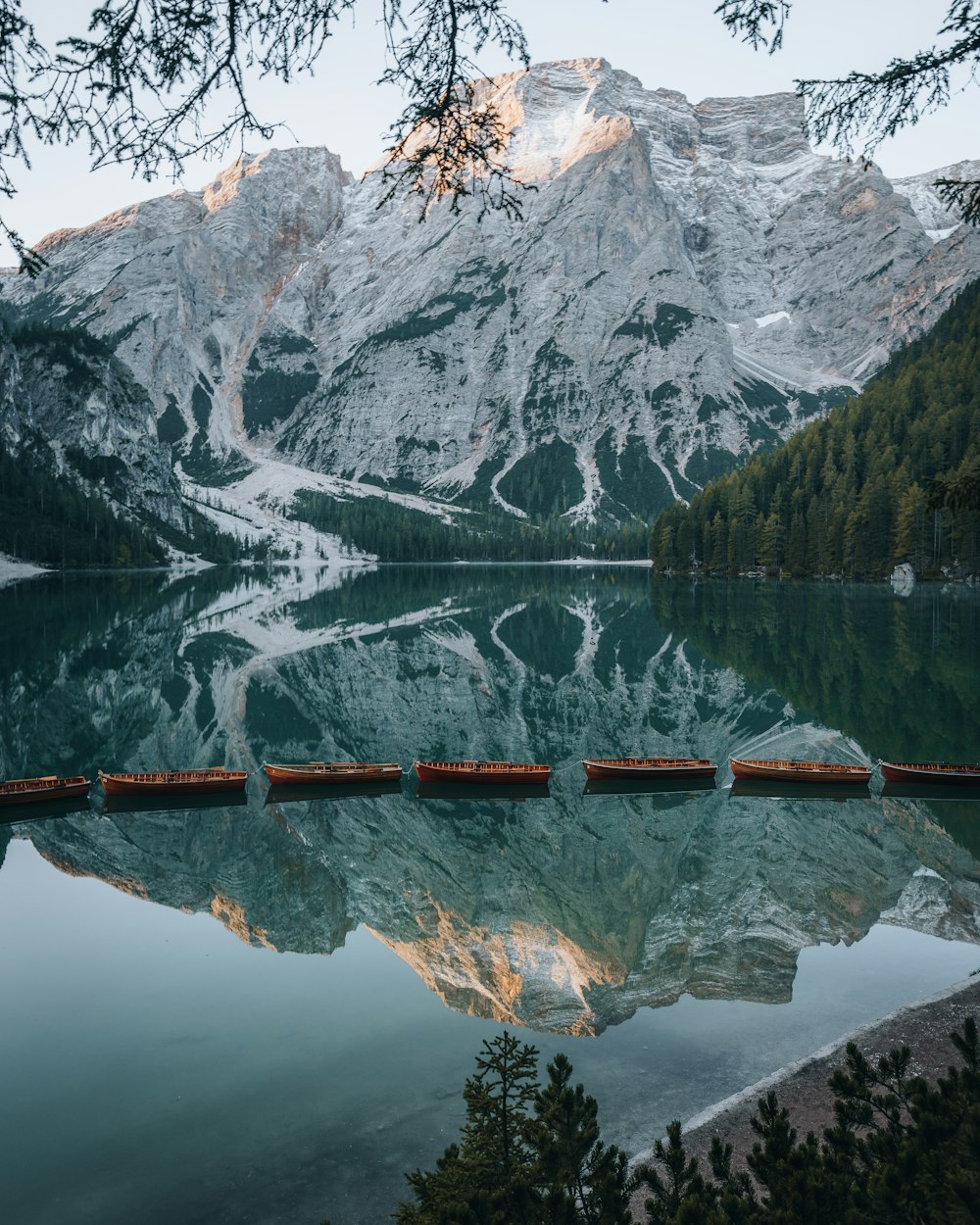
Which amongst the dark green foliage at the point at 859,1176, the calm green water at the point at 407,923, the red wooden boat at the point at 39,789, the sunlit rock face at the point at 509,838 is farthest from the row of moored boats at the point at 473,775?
the dark green foliage at the point at 859,1176

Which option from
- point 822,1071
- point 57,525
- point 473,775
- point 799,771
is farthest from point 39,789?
point 57,525

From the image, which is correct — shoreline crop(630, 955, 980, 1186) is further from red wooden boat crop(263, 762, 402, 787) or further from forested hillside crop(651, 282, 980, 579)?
forested hillside crop(651, 282, 980, 579)

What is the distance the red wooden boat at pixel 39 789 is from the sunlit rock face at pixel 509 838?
4.56 ft

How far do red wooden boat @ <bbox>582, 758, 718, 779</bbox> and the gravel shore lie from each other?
17599 millimetres

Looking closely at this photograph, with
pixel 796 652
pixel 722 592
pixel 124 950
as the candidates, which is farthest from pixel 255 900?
pixel 722 592

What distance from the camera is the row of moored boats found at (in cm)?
3100

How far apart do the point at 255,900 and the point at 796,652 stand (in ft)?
154

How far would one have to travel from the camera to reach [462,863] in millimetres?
25078

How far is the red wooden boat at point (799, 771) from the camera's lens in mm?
31859

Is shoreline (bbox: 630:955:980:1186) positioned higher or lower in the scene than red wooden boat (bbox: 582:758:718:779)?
higher

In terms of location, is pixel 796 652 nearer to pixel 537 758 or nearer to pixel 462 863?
pixel 537 758

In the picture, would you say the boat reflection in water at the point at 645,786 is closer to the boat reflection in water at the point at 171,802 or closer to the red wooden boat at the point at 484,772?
the red wooden boat at the point at 484,772

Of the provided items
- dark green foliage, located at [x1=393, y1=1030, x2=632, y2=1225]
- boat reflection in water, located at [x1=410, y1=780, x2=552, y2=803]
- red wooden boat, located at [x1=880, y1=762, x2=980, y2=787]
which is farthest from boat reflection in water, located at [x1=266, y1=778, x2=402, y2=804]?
dark green foliage, located at [x1=393, y1=1030, x2=632, y2=1225]

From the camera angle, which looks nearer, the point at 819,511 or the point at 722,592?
the point at 722,592
